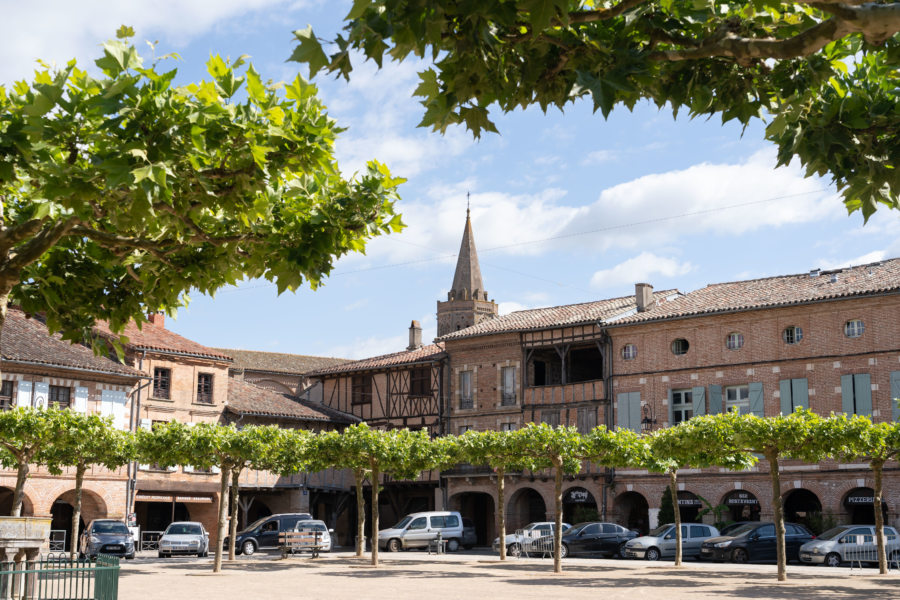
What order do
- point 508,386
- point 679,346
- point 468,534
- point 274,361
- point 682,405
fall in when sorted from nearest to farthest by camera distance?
point 682,405, point 679,346, point 468,534, point 508,386, point 274,361

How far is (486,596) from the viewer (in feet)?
61.7

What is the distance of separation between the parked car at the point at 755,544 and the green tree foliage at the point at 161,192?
88.5ft

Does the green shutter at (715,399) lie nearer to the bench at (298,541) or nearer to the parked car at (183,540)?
the bench at (298,541)

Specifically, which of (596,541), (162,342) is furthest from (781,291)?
(162,342)

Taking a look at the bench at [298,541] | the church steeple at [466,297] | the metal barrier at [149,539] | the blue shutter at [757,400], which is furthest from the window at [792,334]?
the church steeple at [466,297]

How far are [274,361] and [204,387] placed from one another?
72.0 feet

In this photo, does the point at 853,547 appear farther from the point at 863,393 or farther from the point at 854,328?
the point at 854,328

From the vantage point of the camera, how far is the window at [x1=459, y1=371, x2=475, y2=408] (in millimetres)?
47531

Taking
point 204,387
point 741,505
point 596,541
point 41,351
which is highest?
point 41,351

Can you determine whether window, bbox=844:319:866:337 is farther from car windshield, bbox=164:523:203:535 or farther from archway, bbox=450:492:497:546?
car windshield, bbox=164:523:203:535

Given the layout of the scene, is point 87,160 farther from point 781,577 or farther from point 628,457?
point 628,457

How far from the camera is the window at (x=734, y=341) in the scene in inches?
1565

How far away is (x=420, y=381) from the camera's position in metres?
49.6

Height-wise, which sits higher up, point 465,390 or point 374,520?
point 465,390
